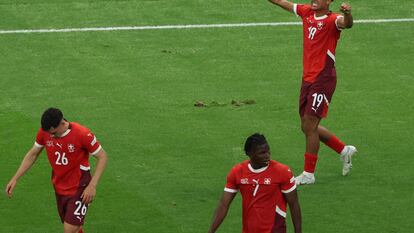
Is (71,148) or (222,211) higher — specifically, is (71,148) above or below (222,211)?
above

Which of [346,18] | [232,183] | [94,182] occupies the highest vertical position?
[346,18]

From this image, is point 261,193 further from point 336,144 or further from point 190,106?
point 190,106

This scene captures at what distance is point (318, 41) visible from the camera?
17.0 meters

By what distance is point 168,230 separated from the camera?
15820 millimetres

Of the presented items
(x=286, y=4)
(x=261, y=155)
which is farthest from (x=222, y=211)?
(x=286, y=4)

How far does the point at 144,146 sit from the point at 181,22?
6381 mm

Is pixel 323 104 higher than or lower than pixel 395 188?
higher

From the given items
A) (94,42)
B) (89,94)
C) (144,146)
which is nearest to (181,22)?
(94,42)

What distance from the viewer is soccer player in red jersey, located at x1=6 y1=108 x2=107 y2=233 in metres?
14.5

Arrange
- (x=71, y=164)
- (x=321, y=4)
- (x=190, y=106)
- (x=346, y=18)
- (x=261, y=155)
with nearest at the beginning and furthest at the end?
(x=261, y=155) → (x=71, y=164) → (x=346, y=18) → (x=321, y=4) → (x=190, y=106)

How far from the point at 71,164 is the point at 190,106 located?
6.13m

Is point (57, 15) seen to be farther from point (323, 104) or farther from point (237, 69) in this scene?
point (323, 104)

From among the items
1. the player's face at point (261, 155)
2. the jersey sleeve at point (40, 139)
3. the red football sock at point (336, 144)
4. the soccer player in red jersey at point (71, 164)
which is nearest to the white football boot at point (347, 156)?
the red football sock at point (336, 144)

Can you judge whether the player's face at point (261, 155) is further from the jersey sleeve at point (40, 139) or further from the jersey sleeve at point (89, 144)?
the jersey sleeve at point (40, 139)
